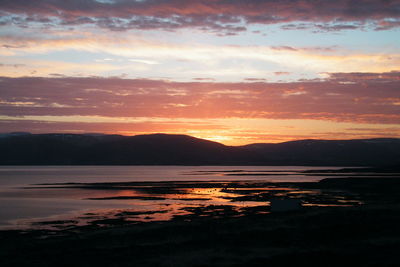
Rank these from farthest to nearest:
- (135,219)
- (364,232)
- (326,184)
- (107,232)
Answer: (326,184), (135,219), (107,232), (364,232)

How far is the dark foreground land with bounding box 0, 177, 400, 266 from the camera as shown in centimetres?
2495

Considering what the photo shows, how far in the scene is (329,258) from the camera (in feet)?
81.4

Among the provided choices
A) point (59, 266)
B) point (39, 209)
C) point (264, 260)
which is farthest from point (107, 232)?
point (39, 209)

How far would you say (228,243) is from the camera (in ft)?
97.8

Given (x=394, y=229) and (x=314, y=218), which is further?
(x=314, y=218)

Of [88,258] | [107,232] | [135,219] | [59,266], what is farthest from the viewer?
[135,219]

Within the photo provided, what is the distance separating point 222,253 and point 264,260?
284cm

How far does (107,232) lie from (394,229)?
20.6 metres

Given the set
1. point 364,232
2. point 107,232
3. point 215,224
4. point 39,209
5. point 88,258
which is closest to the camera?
point 88,258

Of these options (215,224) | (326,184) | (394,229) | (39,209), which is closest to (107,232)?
(215,224)

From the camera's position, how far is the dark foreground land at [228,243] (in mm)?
24953

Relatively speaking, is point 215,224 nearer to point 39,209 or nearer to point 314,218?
point 314,218

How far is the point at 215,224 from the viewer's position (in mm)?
38531

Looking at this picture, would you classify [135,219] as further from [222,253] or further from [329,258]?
[329,258]
